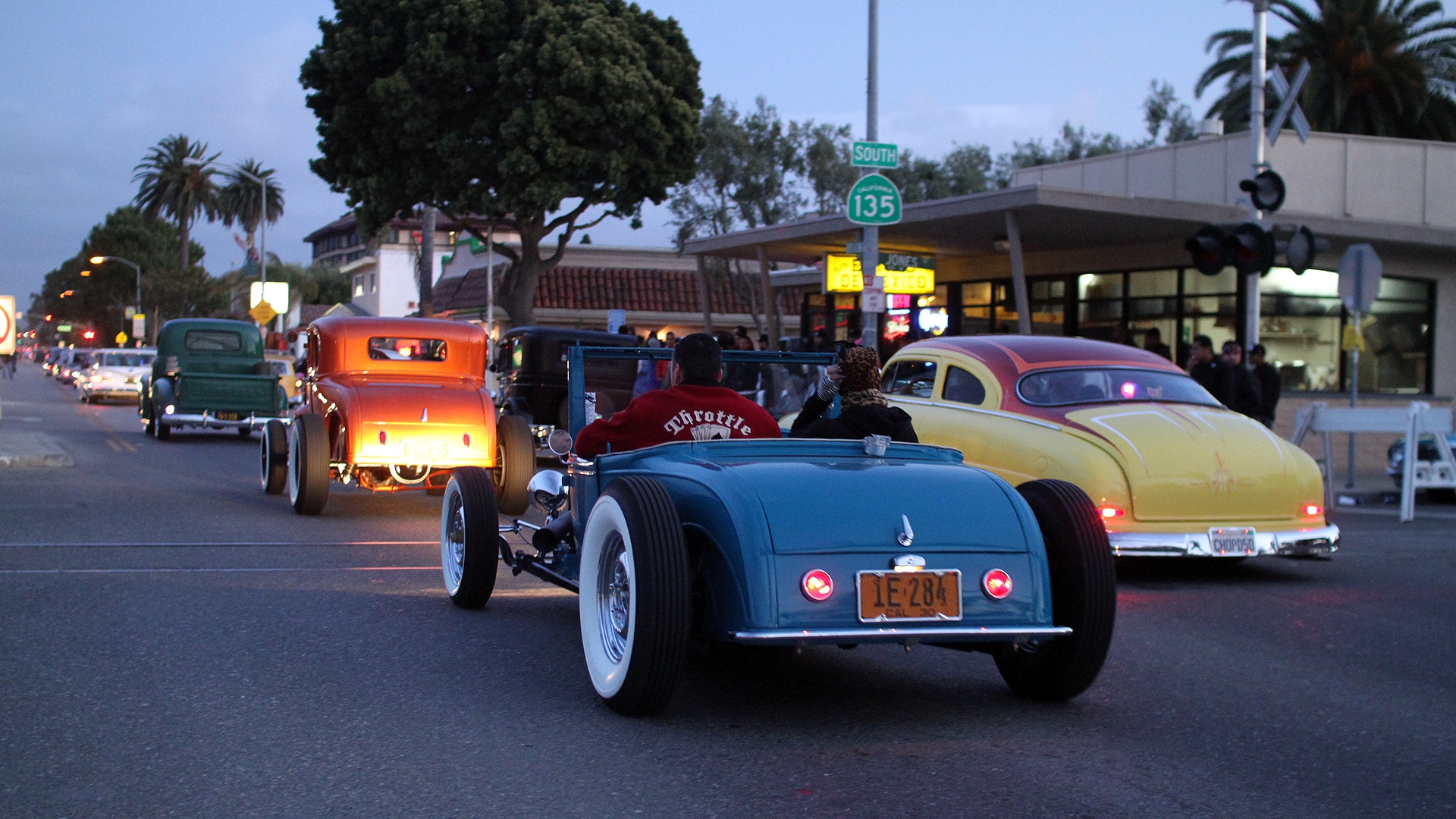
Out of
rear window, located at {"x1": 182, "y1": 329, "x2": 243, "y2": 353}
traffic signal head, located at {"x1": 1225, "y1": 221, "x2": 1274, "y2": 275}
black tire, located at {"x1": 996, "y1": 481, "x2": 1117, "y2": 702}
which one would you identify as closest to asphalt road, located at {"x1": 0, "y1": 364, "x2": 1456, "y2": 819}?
Answer: black tire, located at {"x1": 996, "y1": 481, "x2": 1117, "y2": 702}

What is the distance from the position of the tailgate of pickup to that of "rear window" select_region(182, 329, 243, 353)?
1.73 meters

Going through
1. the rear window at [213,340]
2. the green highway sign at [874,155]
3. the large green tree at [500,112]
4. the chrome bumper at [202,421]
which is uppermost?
the large green tree at [500,112]

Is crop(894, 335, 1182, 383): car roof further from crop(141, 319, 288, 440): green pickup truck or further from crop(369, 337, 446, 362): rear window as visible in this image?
crop(141, 319, 288, 440): green pickup truck

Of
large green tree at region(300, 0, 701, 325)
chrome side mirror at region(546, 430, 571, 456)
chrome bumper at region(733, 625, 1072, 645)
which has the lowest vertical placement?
chrome bumper at region(733, 625, 1072, 645)

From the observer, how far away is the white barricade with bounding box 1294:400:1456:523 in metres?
13.1

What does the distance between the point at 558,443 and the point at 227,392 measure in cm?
1595

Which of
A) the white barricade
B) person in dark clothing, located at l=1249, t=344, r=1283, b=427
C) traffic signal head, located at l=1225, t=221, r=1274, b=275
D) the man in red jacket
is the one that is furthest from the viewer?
person in dark clothing, located at l=1249, t=344, r=1283, b=427

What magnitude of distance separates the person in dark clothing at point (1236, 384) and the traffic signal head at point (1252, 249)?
110 cm

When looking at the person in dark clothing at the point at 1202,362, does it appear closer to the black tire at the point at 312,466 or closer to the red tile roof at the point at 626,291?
the black tire at the point at 312,466

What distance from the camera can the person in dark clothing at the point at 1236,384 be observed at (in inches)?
558

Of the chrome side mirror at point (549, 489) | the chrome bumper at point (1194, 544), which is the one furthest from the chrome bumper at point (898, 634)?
the chrome bumper at point (1194, 544)

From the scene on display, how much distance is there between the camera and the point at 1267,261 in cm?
1484

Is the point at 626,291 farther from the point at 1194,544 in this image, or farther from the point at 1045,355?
the point at 1194,544

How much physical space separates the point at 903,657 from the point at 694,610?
1.62 meters
